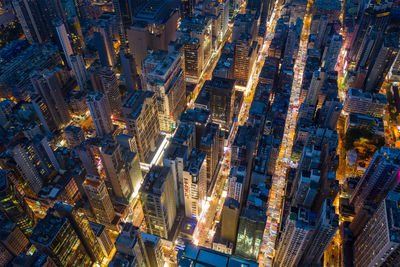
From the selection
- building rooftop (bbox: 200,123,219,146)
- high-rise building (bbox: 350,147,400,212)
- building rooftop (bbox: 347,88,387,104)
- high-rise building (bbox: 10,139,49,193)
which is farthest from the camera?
building rooftop (bbox: 347,88,387,104)

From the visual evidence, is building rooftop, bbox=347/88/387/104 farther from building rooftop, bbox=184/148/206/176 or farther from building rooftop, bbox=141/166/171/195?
building rooftop, bbox=141/166/171/195

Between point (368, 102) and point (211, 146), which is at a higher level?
point (368, 102)

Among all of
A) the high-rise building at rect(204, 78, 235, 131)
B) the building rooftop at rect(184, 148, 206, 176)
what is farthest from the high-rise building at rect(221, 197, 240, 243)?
the high-rise building at rect(204, 78, 235, 131)

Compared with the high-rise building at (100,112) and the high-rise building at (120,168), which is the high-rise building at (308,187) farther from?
the high-rise building at (100,112)

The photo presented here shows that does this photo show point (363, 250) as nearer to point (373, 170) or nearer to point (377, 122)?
point (373, 170)

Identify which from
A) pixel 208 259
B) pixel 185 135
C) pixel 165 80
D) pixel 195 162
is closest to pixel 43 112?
pixel 165 80

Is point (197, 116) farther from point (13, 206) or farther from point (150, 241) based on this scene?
point (13, 206)
